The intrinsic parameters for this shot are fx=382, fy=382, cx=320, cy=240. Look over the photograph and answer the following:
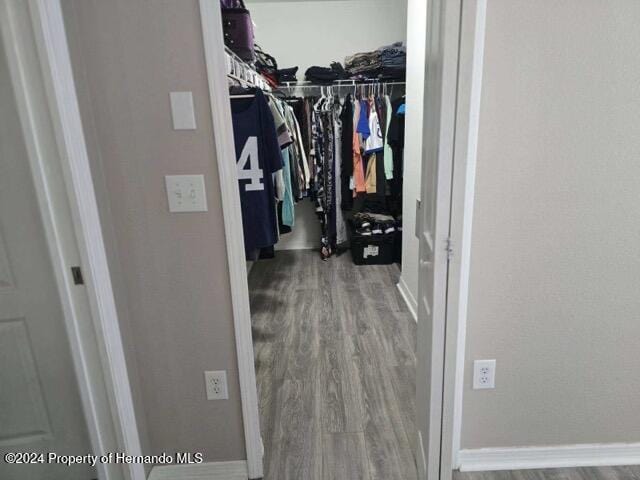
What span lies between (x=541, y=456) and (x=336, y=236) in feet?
9.22

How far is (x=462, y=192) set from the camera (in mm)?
1062

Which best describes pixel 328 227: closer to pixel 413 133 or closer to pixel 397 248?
pixel 397 248

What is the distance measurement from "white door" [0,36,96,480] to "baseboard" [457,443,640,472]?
58.4 inches

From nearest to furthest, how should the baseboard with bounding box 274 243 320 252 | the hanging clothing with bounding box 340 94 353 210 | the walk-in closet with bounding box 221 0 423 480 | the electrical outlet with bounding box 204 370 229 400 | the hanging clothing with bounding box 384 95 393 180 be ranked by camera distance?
the electrical outlet with bounding box 204 370 229 400
the walk-in closet with bounding box 221 0 423 480
the hanging clothing with bounding box 384 95 393 180
the hanging clothing with bounding box 340 94 353 210
the baseboard with bounding box 274 243 320 252

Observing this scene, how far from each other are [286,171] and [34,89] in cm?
205

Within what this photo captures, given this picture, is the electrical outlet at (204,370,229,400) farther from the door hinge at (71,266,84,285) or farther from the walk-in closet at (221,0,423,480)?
the door hinge at (71,266,84,285)

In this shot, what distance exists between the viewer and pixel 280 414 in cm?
189

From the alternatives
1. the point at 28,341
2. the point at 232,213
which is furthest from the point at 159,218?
the point at 28,341

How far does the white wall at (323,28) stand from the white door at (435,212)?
10.2 ft

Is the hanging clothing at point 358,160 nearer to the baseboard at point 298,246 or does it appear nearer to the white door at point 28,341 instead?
the baseboard at point 298,246

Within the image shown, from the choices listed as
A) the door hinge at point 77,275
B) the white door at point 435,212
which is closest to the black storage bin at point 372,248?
the white door at point 435,212

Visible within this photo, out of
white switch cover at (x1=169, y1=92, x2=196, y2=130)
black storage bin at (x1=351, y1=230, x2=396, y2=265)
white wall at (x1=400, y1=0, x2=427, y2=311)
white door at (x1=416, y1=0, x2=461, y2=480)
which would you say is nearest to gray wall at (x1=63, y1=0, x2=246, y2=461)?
white switch cover at (x1=169, y1=92, x2=196, y2=130)

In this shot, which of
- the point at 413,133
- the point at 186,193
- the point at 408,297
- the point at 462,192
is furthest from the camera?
the point at 408,297

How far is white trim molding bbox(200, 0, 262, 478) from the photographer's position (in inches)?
45.4
